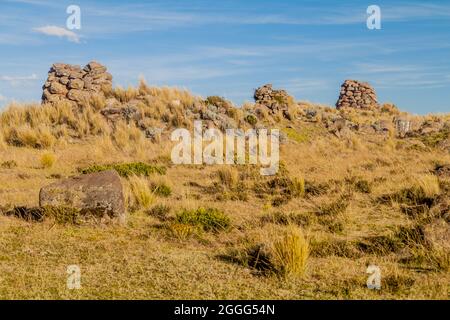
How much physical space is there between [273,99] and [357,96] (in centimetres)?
1869

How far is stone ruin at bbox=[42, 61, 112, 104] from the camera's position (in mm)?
26855

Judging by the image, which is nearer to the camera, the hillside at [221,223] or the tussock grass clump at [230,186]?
the hillside at [221,223]

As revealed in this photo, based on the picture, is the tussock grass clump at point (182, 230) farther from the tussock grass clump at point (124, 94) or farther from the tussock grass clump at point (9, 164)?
the tussock grass clump at point (124, 94)

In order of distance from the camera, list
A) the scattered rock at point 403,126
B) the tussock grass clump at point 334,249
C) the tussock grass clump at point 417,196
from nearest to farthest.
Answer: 1. the tussock grass clump at point 334,249
2. the tussock grass clump at point 417,196
3. the scattered rock at point 403,126

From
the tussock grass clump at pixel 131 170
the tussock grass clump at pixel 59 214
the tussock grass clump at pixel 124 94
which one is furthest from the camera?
the tussock grass clump at pixel 124 94

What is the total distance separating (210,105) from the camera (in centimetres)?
2706

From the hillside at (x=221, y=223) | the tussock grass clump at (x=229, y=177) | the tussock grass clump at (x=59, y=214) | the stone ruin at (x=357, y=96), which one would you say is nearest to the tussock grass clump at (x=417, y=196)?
the hillside at (x=221, y=223)

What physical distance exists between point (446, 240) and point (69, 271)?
5.97 meters

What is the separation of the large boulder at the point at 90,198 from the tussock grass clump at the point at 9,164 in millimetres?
7724

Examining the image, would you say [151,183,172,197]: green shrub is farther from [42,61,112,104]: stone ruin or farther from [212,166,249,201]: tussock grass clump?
[42,61,112,104]: stone ruin

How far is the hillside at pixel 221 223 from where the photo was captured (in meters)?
6.83
